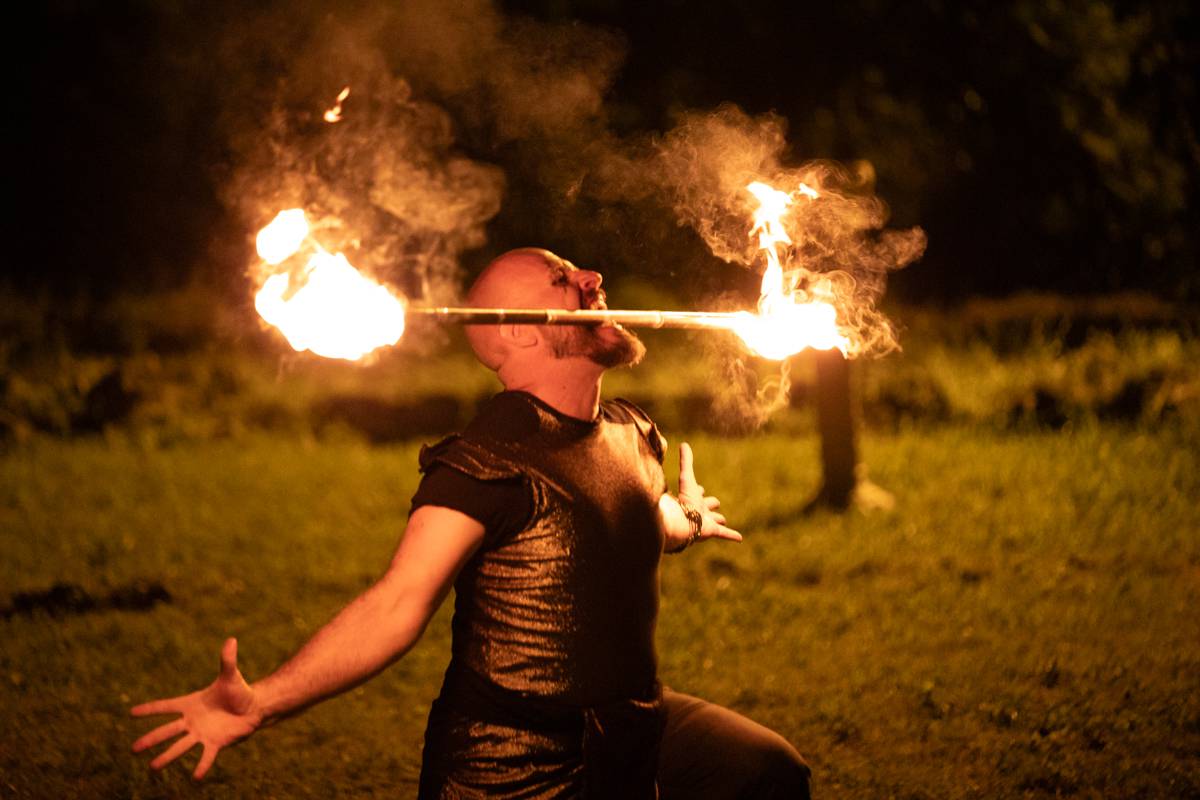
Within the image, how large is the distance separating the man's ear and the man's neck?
2.9 inches

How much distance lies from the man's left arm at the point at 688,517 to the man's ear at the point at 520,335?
730 millimetres

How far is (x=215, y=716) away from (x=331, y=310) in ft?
3.41

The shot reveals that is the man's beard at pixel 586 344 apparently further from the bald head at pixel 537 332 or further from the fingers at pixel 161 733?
the fingers at pixel 161 733

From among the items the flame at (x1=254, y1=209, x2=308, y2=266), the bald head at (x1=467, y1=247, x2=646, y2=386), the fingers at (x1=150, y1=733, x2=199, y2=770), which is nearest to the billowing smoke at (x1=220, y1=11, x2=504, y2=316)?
the flame at (x1=254, y1=209, x2=308, y2=266)

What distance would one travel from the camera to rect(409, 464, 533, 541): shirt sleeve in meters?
2.88

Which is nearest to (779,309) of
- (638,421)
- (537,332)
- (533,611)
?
(638,421)

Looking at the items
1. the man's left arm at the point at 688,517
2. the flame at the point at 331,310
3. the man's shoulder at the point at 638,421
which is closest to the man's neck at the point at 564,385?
the man's shoulder at the point at 638,421

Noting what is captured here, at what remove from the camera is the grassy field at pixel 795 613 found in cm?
539

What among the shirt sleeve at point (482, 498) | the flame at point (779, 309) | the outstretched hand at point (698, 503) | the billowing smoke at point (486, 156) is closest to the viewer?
the shirt sleeve at point (482, 498)

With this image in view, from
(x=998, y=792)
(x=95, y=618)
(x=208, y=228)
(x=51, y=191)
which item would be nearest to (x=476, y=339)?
(x=998, y=792)

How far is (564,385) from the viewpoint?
10.5 feet

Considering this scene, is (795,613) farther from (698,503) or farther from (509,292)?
(509,292)

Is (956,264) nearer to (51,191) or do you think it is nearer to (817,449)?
(817,449)

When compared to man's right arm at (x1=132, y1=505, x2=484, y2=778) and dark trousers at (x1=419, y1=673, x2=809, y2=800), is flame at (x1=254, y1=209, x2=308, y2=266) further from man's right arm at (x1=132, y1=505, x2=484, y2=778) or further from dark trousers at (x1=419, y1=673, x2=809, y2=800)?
dark trousers at (x1=419, y1=673, x2=809, y2=800)
